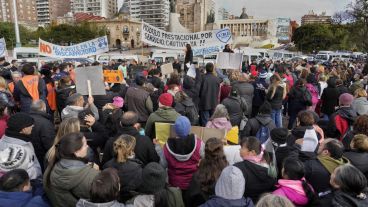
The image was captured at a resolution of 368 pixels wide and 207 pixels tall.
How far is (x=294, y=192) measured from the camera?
9.57ft

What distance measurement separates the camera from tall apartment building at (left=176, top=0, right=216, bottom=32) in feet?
302

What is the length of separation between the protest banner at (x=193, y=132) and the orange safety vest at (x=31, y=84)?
124 inches

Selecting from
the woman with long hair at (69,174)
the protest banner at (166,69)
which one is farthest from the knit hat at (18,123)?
the protest banner at (166,69)

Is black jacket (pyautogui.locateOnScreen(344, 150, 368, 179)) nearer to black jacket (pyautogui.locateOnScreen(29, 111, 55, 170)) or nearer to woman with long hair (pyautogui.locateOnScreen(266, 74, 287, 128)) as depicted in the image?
woman with long hair (pyautogui.locateOnScreen(266, 74, 287, 128))

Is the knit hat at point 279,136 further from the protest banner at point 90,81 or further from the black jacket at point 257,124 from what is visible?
the protest banner at point 90,81

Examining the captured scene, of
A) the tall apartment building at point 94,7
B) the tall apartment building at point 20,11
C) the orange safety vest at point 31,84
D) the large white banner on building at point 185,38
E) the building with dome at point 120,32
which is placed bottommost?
the orange safety vest at point 31,84

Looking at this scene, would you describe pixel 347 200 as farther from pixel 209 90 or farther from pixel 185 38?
pixel 185 38

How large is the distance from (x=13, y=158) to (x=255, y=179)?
2.31 meters

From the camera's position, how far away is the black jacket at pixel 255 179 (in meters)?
3.17

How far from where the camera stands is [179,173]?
12.0 ft

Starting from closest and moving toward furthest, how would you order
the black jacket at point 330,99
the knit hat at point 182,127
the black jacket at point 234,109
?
the knit hat at point 182,127, the black jacket at point 234,109, the black jacket at point 330,99

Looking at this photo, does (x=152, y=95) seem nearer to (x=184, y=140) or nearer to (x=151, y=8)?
(x=184, y=140)

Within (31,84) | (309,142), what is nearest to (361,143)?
(309,142)

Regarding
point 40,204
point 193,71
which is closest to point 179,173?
point 40,204
